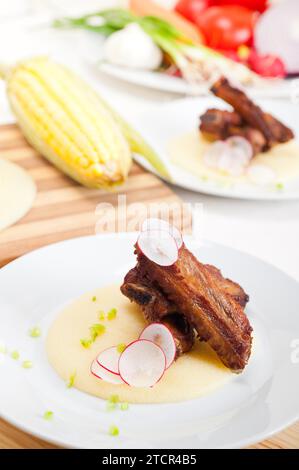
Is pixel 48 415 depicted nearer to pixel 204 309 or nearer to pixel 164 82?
pixel 204 309

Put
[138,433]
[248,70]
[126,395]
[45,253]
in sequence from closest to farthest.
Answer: [138,433], [126,395], [45,253], [248,70]

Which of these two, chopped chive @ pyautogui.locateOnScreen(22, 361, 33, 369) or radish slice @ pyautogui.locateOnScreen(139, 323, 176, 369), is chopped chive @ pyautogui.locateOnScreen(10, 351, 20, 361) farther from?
radish slice @ pyautogui.locateOnScreen(139, 323, 176, 369)

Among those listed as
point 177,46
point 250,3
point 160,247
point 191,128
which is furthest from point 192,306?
point 250,3

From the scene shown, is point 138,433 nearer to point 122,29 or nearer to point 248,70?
point 248,70

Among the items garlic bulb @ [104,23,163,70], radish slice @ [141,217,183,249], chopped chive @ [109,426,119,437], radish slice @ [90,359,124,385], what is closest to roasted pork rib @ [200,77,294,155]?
garlic bulb @ [104,23,163,70]

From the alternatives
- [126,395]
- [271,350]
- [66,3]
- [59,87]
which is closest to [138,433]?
[126,395]

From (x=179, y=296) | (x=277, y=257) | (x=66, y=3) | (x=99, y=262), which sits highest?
(x=179, y=296)
